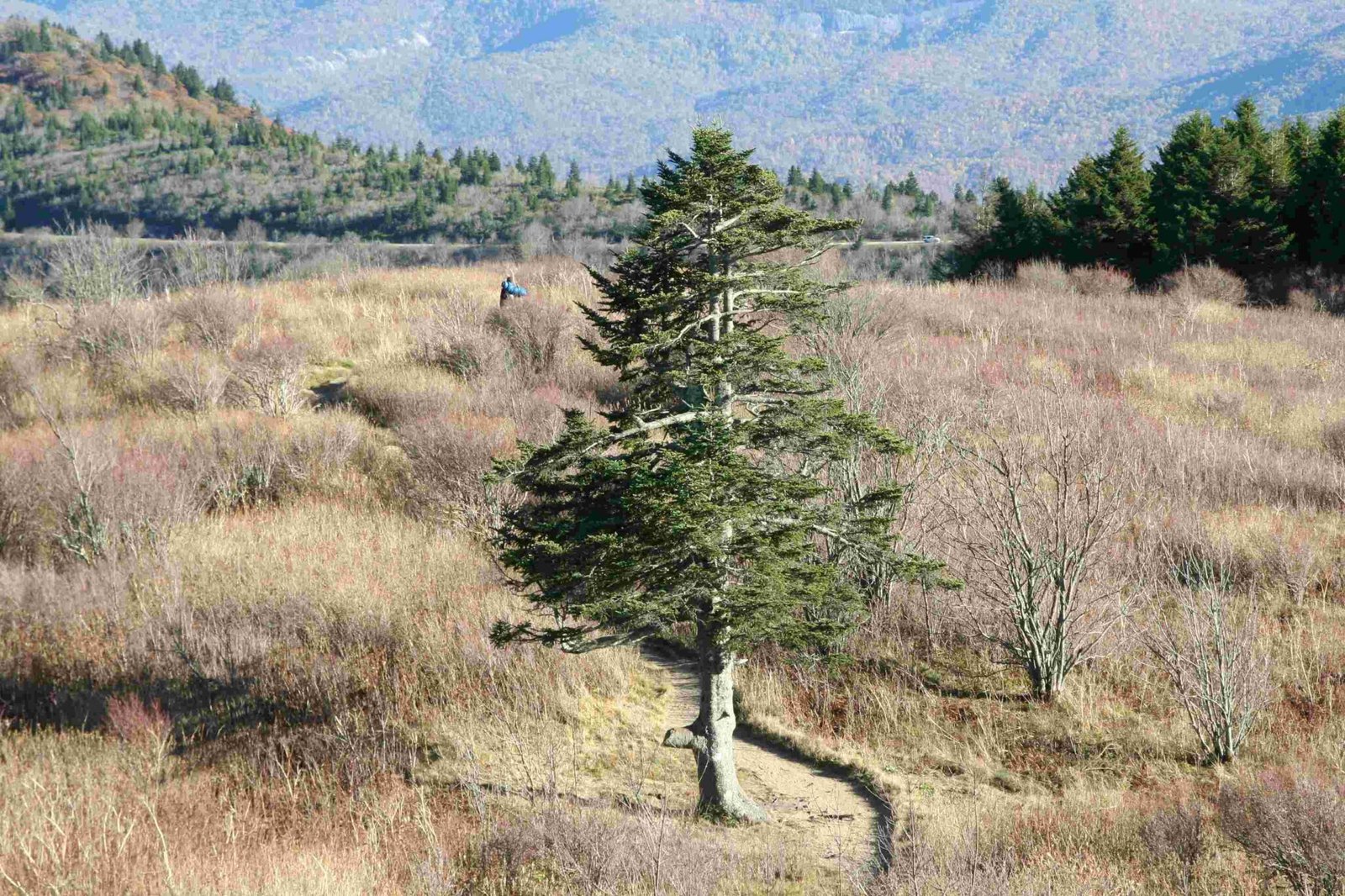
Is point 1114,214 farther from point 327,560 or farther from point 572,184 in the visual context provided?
point 572,184

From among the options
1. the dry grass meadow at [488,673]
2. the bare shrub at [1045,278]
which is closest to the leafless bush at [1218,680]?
the dry grass meadow at [488,673]

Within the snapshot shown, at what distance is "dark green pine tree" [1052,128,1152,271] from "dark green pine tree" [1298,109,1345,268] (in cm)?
365

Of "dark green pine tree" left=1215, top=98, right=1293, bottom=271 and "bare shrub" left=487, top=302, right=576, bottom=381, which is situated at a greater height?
"dark green pine tree" left=1215, top=98, right=1293, bottom=271

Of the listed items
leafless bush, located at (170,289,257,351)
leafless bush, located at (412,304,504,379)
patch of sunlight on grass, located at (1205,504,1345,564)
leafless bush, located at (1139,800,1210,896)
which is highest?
leafless bush, located at (170,289,257,351)

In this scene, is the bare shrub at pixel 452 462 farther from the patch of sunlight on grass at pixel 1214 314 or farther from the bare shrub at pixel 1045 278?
the bare shrub at pixel 1045 278

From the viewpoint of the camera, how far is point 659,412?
5305 millimetres

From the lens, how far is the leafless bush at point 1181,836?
194 inches

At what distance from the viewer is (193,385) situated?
14398mm

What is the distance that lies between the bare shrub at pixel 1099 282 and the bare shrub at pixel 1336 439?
473 inches

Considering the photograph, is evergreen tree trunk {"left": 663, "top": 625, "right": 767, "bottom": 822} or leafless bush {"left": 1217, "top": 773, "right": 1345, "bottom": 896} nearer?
leafless bush {"left": 1217, "top": 773, "right": 1345, "bottom": 896}

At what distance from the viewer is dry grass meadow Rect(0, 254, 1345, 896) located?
16.1 feet

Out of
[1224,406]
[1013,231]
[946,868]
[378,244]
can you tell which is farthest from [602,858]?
[378,244]

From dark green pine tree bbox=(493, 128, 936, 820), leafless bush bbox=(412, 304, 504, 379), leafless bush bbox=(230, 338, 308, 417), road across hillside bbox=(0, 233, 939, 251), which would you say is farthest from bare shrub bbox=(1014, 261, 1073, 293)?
dark green pine tree bbox=(493, 128, 936, 820)

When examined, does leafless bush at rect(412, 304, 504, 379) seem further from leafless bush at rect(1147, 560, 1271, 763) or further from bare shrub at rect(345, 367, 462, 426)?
leafless bush at rect(1147, 560, 1271, 763)
